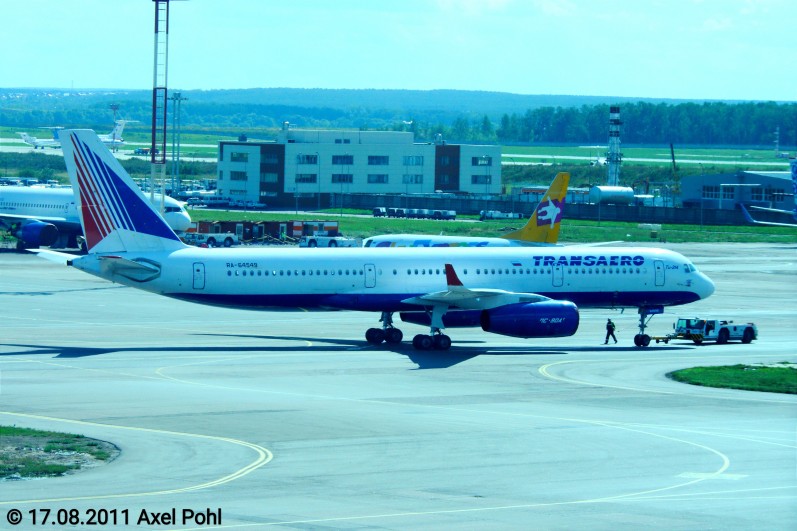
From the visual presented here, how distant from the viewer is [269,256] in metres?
54.3

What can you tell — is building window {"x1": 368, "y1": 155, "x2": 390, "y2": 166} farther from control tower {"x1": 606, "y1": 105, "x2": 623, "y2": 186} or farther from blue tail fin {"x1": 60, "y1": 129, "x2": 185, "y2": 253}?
blue tail fin {"x1": 60, "y1": 129, "x2": 185, "y2": 253}

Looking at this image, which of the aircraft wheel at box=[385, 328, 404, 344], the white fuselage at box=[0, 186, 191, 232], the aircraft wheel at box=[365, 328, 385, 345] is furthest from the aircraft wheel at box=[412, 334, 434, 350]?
the white fuselage at box=[0, 186, 191, 232]

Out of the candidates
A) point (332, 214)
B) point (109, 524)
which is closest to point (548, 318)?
point (109, 524)

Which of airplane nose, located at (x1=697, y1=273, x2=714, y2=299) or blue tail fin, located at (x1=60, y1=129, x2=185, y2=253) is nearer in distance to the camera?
blue tail fin, located at (x1=60, y1=129, x2=185, y2=253)

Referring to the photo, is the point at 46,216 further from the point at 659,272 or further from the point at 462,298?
the point at 659,272

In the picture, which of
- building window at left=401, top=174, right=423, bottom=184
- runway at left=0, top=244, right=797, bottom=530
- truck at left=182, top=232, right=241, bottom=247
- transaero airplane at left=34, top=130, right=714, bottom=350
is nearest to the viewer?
runway at left=0, top=244, right=797, bottom=530

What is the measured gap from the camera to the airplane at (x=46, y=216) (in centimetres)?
10262

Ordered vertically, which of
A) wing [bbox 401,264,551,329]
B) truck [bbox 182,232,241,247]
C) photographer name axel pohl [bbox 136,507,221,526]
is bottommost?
truck [bbox 182,232,241,247]

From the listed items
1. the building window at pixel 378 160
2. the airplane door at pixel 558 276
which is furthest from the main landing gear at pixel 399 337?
the building window at pixel 378 160

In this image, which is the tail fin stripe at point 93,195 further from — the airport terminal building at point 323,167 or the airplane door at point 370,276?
the airport terminal building at point 323,167

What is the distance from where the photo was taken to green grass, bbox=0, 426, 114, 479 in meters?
28.0

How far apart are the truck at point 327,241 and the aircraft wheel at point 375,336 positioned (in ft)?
173

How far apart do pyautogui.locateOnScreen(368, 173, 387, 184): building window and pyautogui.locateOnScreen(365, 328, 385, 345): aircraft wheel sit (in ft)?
382

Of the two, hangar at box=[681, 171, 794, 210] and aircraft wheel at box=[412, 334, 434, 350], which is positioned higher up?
hangar at box=[681, 171, 794, 210]
